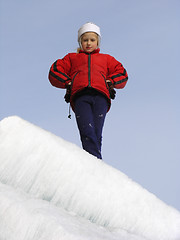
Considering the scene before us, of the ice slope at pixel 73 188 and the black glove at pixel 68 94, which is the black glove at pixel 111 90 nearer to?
the black glove at pixel 68 94

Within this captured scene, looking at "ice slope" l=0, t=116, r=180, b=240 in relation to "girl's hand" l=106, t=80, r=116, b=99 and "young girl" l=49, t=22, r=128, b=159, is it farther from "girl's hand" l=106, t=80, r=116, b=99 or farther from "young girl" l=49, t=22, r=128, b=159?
"girl's hand" l=106, t=80, r=116, b=99

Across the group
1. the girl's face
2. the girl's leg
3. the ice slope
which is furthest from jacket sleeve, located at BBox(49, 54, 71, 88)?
the ice slope

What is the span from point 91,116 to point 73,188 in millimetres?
1869

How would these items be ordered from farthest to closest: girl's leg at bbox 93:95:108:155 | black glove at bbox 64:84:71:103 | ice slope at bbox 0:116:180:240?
black glove at bbox 64:84:71:103
girl's leg at bbox 93:95:108:155
ice slope at bbox 0:116:180:240

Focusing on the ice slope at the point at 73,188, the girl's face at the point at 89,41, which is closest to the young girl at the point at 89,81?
the girl's face at the point at 89,41

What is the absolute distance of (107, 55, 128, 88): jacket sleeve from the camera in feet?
13.1

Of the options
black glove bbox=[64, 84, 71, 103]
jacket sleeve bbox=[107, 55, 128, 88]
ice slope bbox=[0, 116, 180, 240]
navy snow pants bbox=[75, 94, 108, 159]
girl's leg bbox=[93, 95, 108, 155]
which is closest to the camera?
ice slope bbox=[0, 116, 180, 240]

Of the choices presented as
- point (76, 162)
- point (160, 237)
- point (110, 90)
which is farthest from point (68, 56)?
point (160, 237)

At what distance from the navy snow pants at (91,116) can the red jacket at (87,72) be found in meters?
0.10

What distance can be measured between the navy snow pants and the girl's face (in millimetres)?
652

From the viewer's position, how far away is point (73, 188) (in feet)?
5.87

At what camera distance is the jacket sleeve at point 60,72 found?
391 cm

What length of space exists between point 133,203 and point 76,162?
1.20 ft

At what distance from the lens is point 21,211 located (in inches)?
61.9
